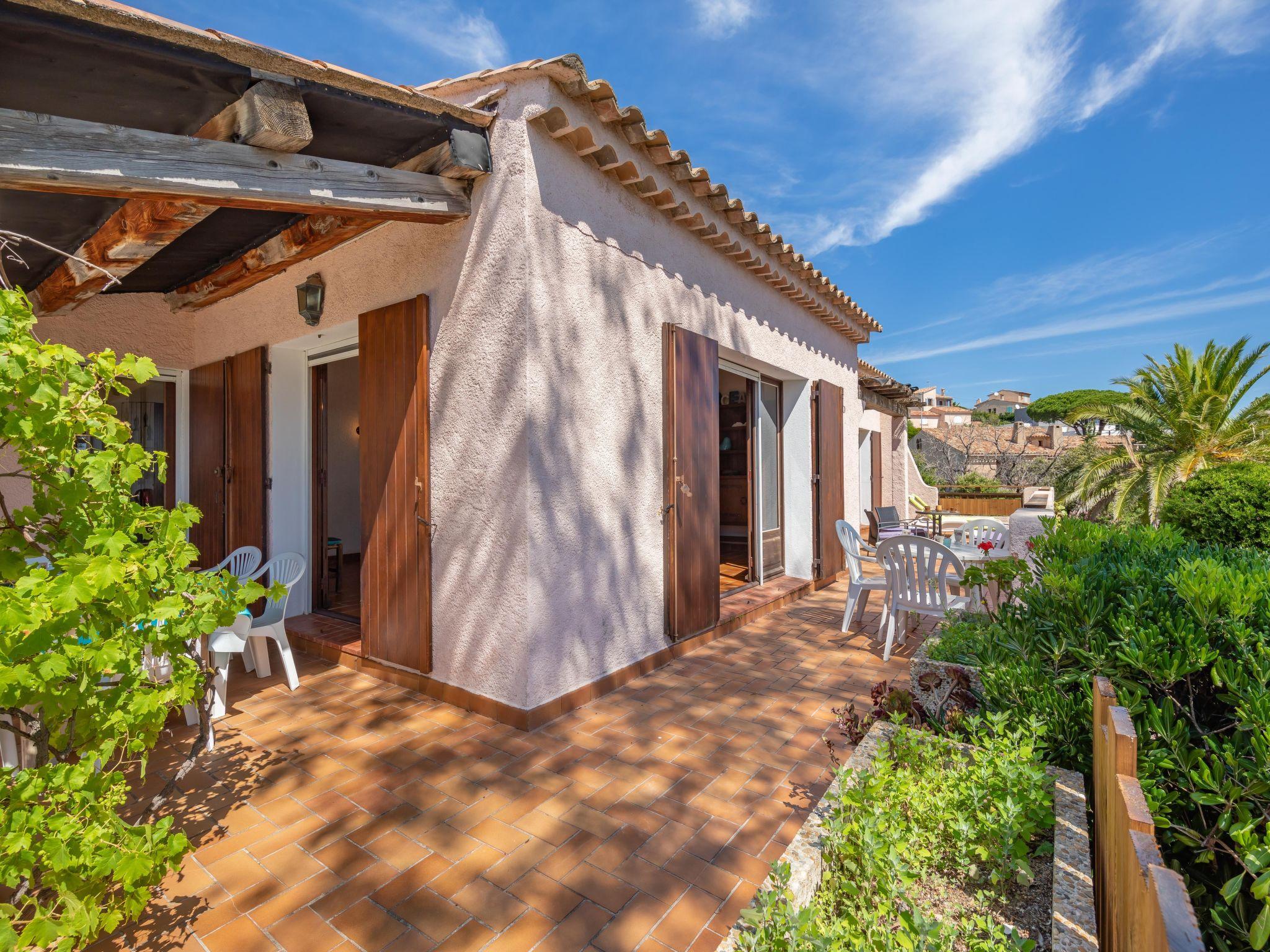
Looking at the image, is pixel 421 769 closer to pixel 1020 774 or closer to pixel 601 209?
pixel 1020 774

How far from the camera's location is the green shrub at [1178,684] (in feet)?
4.02

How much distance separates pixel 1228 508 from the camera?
4.54 metres

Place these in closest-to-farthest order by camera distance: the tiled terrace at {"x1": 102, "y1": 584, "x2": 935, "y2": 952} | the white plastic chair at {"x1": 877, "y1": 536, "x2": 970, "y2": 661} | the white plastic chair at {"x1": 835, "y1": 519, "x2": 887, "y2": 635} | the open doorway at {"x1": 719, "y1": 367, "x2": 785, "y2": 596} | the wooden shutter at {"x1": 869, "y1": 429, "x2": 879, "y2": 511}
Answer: the tiled terrace at {"x1": 102, "y1": 584, "x2": 935, "y2": 952} → the white plastic chair at {"x1": 877, "y1": 536, "x2": 970, "y2": 661} → the white plastic chair at {"x1": 835, "y1": 519, "x2": 887, "y2": 635} → the open doorway at {"x1": 719, "y1": 367, "x2": 785, "y2": 596} → the wooden shutter at {"x1": 869, "y1": 429, "x2": 879, "y2": 511}

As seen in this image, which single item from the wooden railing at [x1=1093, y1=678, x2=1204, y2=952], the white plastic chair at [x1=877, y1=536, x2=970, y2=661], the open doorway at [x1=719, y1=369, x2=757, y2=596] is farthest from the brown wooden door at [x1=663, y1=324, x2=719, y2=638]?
the open doorway at [x1=719, y1=369, x2=757, y2=596]

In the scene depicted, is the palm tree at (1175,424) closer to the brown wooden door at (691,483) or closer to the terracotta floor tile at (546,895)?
the brown wooden door at (691,483)

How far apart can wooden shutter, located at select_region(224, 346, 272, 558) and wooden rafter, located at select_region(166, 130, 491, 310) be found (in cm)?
64

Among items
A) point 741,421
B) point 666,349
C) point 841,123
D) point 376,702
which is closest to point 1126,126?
point 841,123

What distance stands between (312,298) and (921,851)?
5.09 m

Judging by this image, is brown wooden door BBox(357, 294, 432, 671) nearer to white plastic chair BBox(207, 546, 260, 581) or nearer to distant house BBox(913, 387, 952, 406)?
white plastic chair BBox(207, 546, 260, 581)

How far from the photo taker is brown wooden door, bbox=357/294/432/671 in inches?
147

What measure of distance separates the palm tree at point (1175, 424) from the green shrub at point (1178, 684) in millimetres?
10102

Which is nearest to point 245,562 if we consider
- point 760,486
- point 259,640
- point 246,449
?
point 246,449

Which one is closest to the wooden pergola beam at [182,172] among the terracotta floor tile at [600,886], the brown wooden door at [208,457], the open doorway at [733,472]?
the terracotta floor tile at [600,886]

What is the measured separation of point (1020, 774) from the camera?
1662 millimetres
